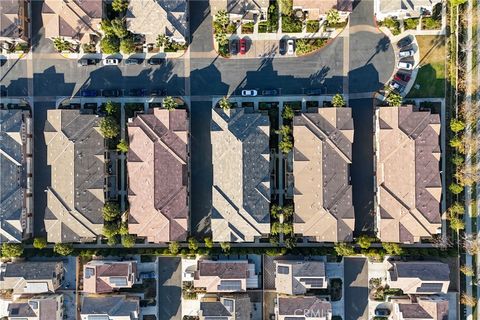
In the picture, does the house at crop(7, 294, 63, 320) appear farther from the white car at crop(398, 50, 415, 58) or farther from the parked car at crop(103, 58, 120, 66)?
the white car at crop(398, 50, 415, 58)

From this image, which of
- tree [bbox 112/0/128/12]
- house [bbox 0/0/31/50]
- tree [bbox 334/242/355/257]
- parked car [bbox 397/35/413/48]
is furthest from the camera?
parked car [bbox 397/35/413/48]

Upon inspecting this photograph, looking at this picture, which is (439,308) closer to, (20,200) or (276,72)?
(276,72)

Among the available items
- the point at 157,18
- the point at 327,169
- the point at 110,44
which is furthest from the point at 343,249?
the point at 110,44

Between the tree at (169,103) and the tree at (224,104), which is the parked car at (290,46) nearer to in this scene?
the tree at (224,104)

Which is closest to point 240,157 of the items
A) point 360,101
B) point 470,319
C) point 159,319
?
point 360,101

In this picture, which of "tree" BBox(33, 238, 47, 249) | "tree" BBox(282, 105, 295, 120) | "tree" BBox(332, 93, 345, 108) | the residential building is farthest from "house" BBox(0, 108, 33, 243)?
"tree" BBox(332, 93, 345, 108)
